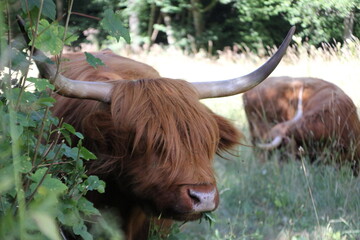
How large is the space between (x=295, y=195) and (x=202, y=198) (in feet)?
9.56

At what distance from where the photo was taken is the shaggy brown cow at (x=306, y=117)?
6.81 metres

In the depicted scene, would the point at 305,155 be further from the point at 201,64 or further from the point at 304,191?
the point at 201,64

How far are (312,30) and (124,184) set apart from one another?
2919 millimetres

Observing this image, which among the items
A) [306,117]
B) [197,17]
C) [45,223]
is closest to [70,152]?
[45,223]

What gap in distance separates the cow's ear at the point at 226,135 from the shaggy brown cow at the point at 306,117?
2.58 m

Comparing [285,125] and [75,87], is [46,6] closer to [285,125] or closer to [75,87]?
[75,87]

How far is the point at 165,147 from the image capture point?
10.5 ft

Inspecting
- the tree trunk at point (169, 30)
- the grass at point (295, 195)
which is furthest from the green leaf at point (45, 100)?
the tree trunk at point (169, 30)

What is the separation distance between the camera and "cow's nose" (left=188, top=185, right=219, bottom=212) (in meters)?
2.99

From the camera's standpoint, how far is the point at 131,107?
3316 millimetres

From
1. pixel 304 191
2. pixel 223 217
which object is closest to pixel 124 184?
pixel 223 217

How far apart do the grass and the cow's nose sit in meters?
0.79

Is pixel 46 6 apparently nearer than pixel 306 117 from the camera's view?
Yes

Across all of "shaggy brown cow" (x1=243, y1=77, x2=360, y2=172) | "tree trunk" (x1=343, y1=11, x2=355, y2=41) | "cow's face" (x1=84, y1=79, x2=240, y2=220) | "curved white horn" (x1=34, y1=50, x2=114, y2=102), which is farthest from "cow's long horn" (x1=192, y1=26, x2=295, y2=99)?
"shaggy brown cow" (x1=243, y1=77, x2=360, y2=172)
